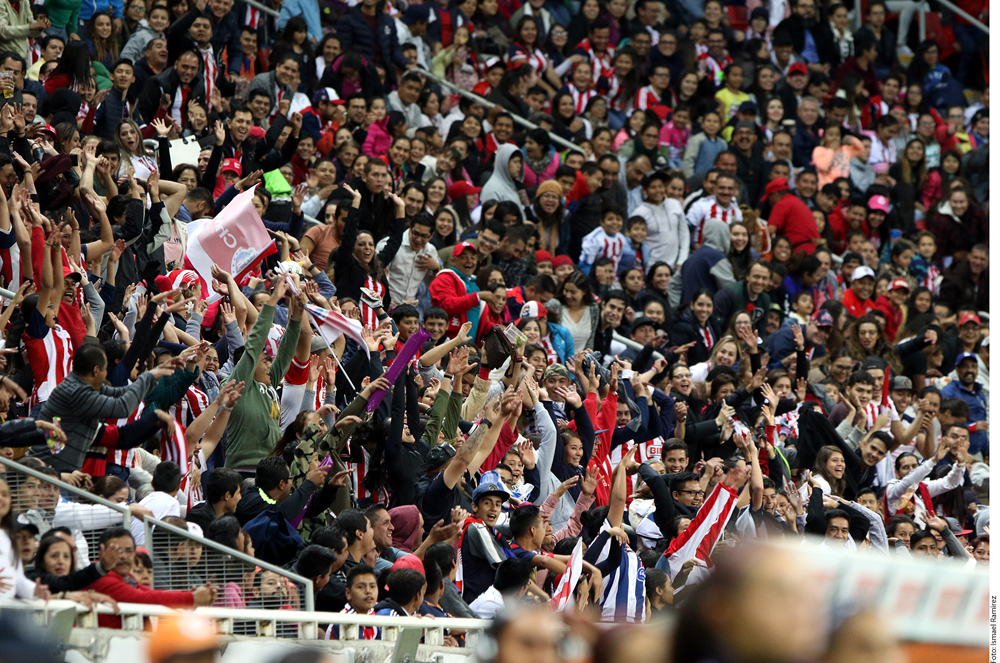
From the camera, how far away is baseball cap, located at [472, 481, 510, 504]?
26.1ft

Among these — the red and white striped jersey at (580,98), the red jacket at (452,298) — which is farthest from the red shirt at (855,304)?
the red jacket at (452,298)

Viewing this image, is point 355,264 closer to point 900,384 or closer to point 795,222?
point 900,384

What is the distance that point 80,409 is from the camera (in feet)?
23.2

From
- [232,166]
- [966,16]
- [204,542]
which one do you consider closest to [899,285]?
[232,166]

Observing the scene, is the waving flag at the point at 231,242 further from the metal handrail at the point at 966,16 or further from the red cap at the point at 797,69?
the metal handrail at the point at 966,16

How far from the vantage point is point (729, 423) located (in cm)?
1050

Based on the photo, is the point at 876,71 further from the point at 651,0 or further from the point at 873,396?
the point at 873,396

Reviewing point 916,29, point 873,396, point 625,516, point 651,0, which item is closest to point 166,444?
point 625,516

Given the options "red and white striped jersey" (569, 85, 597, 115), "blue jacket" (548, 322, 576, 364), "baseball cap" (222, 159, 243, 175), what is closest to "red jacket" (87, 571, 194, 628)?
"blue jacket" (548, 322, 576, 364)

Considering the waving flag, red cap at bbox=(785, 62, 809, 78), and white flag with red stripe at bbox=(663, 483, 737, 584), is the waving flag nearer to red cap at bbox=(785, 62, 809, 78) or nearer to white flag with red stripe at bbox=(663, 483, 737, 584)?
white flag with red stripe at bbox=(663, 483, 737, 584)

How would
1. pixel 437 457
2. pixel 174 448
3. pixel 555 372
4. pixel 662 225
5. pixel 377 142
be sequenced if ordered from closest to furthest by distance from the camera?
pixel 174 448 < pixel 437 457 < pixel 555 372 < pixel 377 142 < pixel 662 225

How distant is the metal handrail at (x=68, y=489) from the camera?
5.95m

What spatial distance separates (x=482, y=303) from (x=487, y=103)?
5618mm

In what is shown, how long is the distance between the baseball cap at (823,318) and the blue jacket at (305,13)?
602 centimetres
